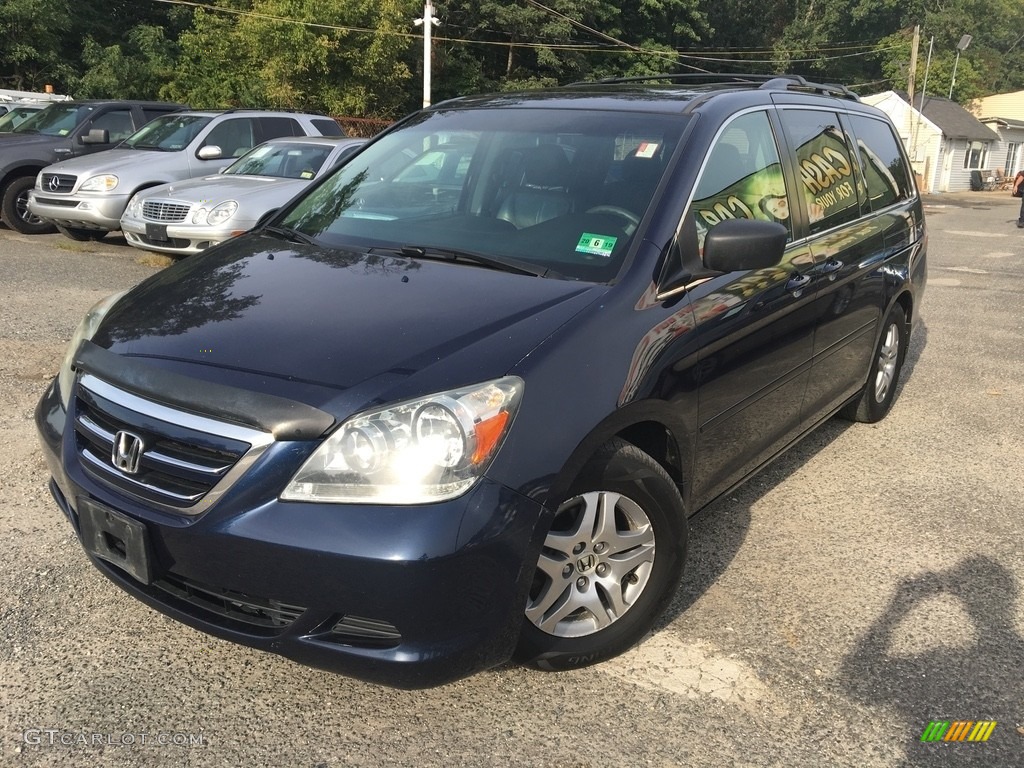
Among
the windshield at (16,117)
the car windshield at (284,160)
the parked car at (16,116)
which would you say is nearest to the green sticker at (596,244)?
the car windshield at (284,160)

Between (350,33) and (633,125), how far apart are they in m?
27.7

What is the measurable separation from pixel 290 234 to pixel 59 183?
8.43 m

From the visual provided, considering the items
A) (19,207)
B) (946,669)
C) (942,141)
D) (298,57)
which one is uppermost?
(298,57)

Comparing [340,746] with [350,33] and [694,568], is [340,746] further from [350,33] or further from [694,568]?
[350,33]

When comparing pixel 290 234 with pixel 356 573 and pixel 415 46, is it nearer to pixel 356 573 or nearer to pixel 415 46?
pixel 356 573

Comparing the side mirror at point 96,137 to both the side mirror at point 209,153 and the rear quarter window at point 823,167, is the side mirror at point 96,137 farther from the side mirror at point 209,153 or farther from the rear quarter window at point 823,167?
the rear quarter window at point 823,167

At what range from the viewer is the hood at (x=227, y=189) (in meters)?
9.05

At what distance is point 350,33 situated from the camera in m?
28.6

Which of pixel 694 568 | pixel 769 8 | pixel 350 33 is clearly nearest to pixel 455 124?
pixel 694 568

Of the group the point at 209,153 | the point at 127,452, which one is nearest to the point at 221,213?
the point at 209,153

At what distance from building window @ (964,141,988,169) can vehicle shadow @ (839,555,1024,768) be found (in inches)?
2000

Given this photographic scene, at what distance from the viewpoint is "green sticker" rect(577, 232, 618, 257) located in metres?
3.02

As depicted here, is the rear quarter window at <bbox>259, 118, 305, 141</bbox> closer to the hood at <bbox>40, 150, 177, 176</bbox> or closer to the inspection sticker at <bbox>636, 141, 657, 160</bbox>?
the hood at <bbox>40, 150, 177, 176</bbox>

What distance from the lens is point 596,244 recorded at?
10.1ft
